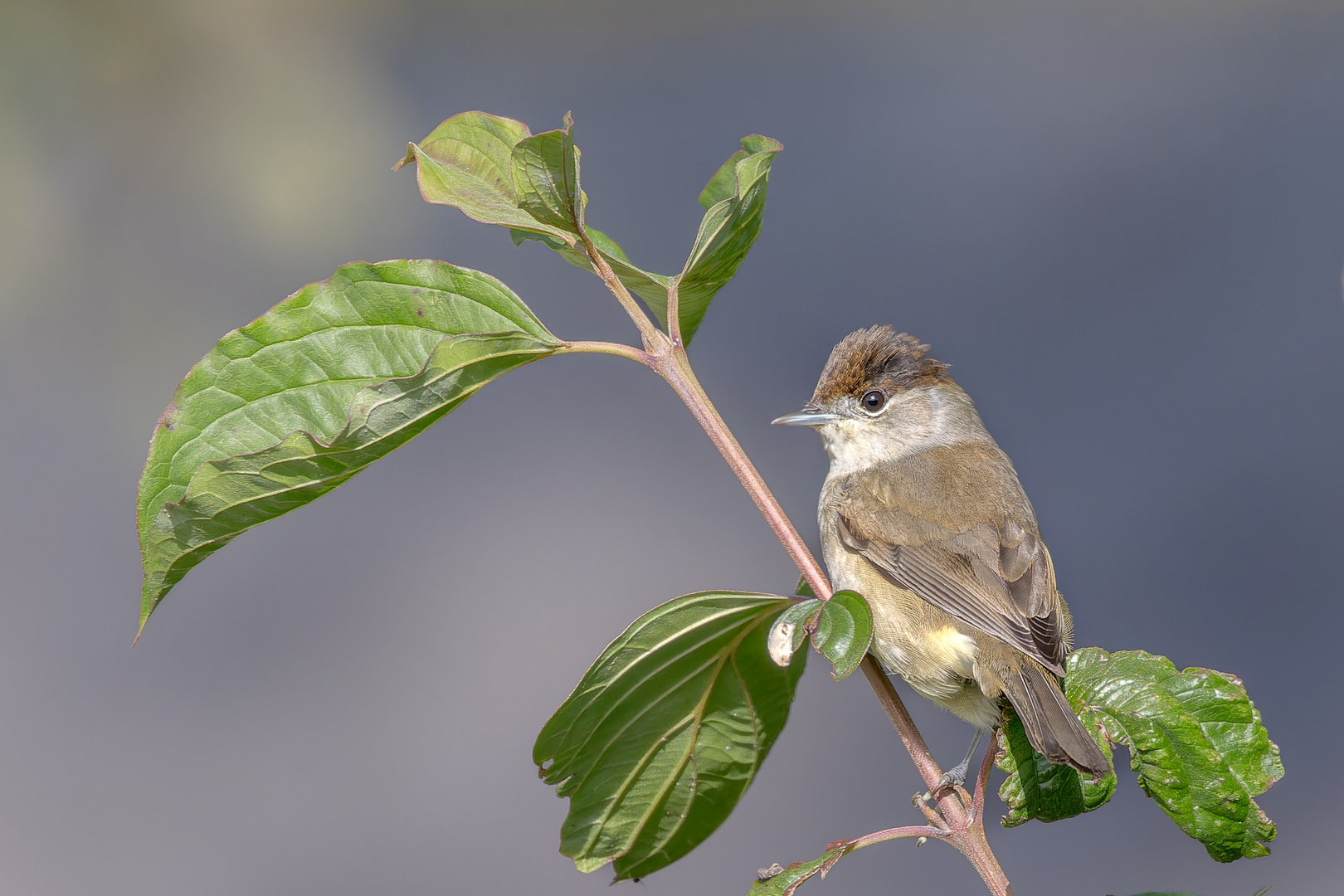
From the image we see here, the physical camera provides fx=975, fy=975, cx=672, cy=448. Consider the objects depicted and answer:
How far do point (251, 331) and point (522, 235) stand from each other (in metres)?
0.29

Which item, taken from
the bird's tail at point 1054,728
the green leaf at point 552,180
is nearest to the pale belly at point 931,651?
the bird's tail at point 1054,728

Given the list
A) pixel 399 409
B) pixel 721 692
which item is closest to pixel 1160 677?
pixel 721 692

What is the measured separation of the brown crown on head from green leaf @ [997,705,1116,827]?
0.88 metres

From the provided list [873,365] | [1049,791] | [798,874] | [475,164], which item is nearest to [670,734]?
[798,874]

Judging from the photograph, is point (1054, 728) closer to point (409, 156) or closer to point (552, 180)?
point (552, 180)

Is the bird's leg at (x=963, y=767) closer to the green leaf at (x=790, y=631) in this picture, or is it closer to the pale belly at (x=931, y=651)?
the pale belly at (x=931, y=651)

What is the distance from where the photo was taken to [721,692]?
2.91 ft

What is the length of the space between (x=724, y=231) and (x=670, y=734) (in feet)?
1.49

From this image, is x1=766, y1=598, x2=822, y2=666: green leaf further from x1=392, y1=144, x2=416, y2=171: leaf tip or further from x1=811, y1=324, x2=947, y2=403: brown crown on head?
x1=811, y1=324, x2=947, y2=403: brown crown on head

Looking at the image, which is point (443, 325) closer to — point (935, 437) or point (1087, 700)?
point (1087, 700)

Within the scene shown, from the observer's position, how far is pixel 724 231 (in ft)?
2.89

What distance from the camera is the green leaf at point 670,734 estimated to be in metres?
0.80

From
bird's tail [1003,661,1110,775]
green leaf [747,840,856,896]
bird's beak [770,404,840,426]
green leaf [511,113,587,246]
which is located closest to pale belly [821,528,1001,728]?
bird's tail [1003,661,1110,775]

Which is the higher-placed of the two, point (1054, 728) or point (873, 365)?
point (873, 365)
